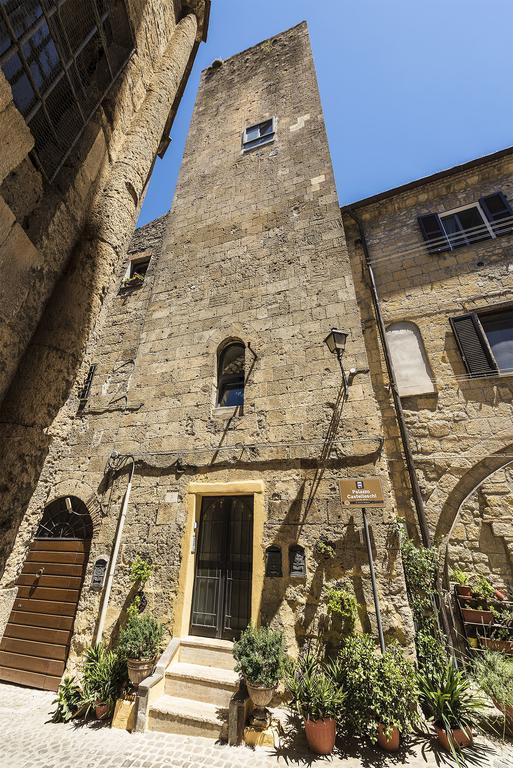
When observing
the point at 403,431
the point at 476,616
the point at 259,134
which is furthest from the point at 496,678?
the point at 259,134

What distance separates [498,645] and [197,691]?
392 cm

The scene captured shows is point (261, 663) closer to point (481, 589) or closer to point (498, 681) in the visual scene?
point (498, 681)

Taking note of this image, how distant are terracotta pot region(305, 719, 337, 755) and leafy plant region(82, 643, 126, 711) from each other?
2.38 meters

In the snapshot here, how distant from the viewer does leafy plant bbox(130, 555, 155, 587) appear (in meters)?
4.91

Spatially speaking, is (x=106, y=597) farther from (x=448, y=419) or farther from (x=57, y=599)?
(x=448, y=419)

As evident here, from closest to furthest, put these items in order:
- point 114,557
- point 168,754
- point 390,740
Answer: point 390,740 → point 168,754 → point 114,557

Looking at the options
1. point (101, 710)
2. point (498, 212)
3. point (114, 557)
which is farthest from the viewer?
point (498, 212)

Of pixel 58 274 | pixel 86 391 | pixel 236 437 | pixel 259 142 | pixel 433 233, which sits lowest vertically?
pixel 58 274

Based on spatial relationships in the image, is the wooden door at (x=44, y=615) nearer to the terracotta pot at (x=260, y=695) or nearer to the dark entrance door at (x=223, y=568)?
the dark entrance door at (x=223, y=568)

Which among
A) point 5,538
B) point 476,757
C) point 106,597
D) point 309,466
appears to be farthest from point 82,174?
point 476,757

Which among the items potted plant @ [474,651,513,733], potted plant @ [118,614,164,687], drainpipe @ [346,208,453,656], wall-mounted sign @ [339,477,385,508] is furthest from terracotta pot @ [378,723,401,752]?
potted plant @ [118,614,164,687]

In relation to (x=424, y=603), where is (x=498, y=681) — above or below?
below

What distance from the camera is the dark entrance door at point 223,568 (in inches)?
186

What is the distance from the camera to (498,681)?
11.6 ft
